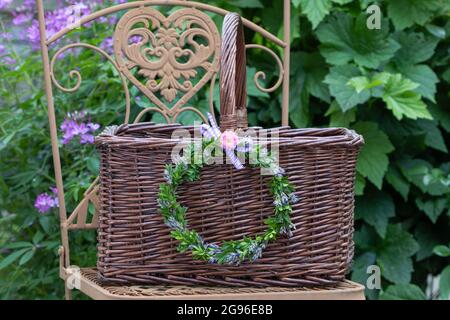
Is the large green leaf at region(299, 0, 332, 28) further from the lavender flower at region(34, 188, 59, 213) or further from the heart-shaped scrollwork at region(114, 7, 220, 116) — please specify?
the lavender flower at region(34, 188, 59, 213)

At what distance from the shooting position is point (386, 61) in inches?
77.0

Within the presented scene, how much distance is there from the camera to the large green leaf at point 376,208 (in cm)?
198

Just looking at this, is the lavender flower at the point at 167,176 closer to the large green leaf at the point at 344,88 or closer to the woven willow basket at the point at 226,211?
the woven willow basket at the point at 226,211

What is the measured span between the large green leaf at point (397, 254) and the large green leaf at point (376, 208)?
0.05 metres

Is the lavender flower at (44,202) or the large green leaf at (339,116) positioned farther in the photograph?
the large green leaf at (339,116)

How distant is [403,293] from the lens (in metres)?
1.97

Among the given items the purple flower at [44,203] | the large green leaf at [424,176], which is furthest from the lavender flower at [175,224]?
the large green leaf at [424,176]

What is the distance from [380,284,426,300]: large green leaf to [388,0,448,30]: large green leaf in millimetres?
711

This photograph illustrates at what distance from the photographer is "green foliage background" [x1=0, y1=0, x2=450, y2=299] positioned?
1852mm

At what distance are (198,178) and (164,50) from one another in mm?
495

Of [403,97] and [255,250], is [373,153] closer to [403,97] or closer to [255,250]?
[403,97]
